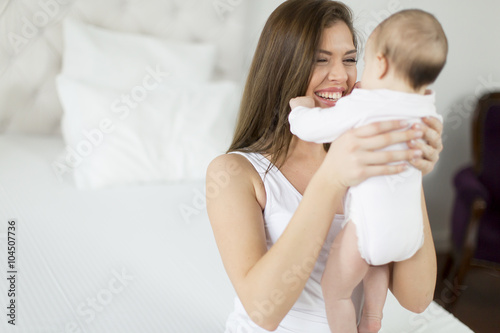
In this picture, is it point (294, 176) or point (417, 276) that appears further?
point (294, 176)

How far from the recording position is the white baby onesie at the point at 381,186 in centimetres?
79

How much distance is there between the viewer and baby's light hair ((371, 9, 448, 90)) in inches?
29.3

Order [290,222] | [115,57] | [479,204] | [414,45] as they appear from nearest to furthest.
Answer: [414,45], [290,222], [115,57], [479,204]

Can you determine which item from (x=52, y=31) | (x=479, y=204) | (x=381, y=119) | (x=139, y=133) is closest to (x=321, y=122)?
(x=381, y=119)

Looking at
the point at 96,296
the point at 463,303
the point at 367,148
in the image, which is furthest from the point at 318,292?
the point at 463,303

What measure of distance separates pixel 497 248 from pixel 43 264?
2100 mm

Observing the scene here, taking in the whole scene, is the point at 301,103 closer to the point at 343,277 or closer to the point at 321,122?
the point at 321,122

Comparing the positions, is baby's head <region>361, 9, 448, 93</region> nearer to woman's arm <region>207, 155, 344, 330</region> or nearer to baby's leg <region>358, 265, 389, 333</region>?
woman's arm <region>207, 155, 344, 330</region>

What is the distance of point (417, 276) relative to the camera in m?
0.96

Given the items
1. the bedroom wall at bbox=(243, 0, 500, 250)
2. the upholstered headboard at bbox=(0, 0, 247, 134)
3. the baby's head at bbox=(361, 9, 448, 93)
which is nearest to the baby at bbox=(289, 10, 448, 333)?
the baby's head at bbox=(361, 9, 448, 93)

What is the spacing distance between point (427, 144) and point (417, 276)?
0.94 ft

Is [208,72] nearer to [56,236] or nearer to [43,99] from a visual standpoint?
[43,99]

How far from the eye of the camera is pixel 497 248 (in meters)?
2.44

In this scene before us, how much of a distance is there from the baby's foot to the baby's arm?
0.38m
